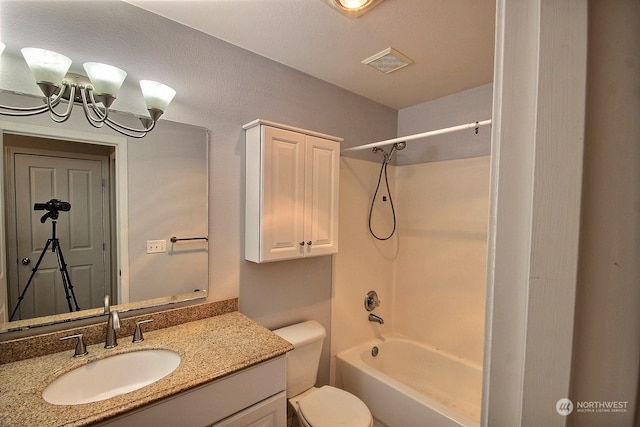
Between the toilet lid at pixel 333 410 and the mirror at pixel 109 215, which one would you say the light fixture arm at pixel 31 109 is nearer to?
the mirror at pixel 109 215

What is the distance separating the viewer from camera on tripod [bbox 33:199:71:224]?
1199 mm

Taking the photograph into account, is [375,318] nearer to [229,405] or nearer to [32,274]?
[229,405]

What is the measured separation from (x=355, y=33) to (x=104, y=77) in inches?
48.9

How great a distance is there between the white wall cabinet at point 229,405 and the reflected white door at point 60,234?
0.66 m

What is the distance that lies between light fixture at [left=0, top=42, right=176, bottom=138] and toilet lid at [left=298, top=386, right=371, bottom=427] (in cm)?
180

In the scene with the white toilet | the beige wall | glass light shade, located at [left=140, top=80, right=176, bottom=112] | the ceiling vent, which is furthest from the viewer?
the ceiling vent

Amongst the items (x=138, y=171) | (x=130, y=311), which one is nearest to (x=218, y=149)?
(x=138, y=171)

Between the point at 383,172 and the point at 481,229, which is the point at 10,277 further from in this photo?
the point at 481,229

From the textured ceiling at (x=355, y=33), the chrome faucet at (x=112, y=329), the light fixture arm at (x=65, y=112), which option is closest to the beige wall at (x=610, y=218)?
the textured ceiling at (x=355, y=33)

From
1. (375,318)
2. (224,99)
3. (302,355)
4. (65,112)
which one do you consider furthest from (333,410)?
(65,112)

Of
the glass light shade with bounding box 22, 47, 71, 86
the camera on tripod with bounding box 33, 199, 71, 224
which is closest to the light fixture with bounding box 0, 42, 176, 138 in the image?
the glass light shade with bounding box 22, 47, 71, 86

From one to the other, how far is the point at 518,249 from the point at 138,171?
1628 mm

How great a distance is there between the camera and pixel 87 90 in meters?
1.25

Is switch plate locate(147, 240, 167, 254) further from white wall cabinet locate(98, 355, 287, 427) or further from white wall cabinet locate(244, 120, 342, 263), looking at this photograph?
white wall cabinet locate(98, 355, 287, 427)
